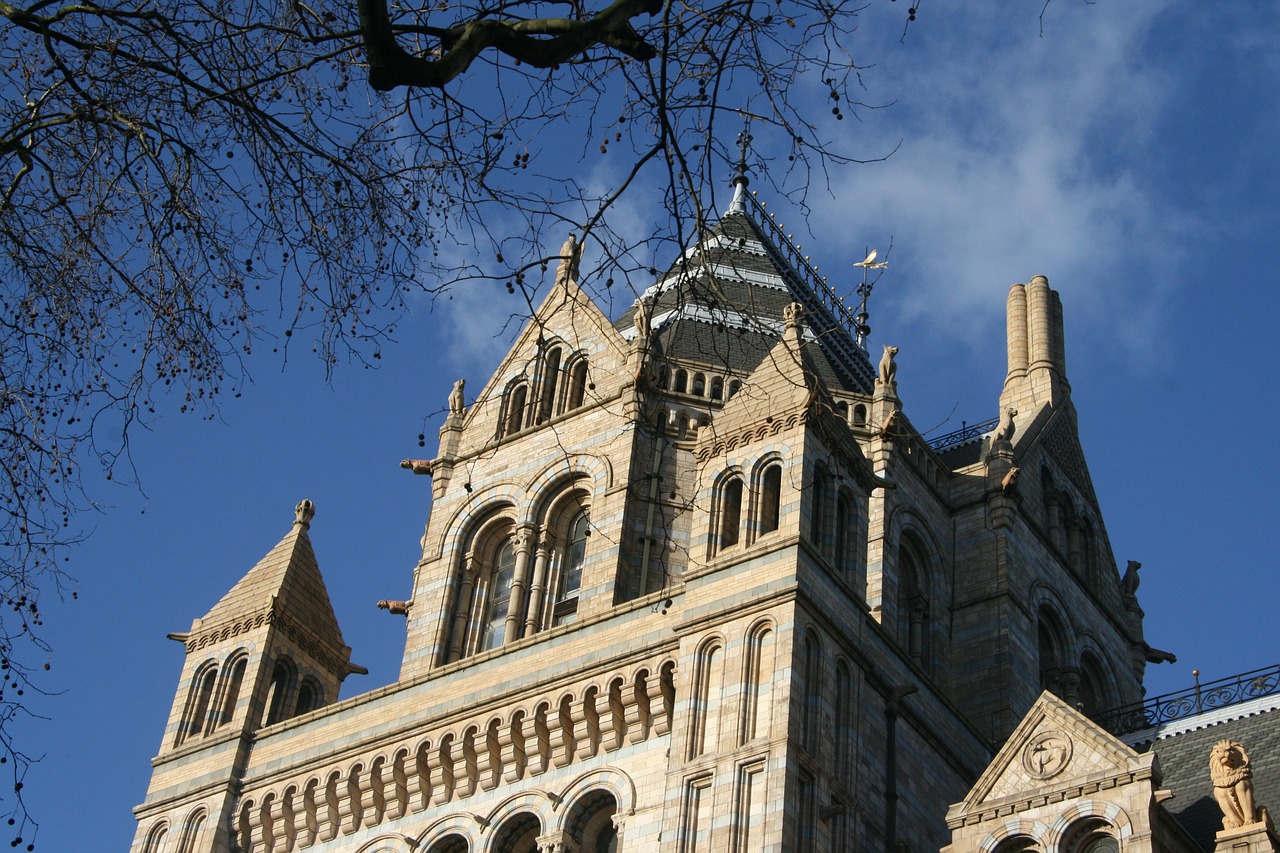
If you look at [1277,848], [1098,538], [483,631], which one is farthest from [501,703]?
[1098,538]

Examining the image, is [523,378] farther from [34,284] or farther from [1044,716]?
[34,284]

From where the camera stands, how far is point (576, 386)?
38844mm

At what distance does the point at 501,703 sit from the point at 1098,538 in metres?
17.5

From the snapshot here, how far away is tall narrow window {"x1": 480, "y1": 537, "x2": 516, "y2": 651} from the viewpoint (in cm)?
3544

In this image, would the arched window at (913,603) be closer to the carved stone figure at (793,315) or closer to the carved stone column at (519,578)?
the carved stone figure at (793,315)

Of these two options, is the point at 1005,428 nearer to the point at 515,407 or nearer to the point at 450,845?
the point at 515,407

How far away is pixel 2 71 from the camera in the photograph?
46.4ft

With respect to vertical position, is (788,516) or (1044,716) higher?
(788,516)

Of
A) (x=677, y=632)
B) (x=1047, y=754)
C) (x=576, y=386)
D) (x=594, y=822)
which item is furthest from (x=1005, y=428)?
(x=1047, y=754)

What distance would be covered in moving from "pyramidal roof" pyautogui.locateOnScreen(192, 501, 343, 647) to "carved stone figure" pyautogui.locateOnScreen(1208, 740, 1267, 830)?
1849 centimetres

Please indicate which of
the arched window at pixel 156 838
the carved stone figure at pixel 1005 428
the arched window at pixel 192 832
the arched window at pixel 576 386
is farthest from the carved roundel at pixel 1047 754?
the arched window at pixel 156 838

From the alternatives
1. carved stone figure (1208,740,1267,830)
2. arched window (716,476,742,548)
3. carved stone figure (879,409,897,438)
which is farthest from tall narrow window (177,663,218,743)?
carved stone figure (1208,740,1267,830)

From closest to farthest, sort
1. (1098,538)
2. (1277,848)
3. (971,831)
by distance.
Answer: (1277,848), (971,831), (1098,538)

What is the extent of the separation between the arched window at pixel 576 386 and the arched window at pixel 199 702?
856 cm
